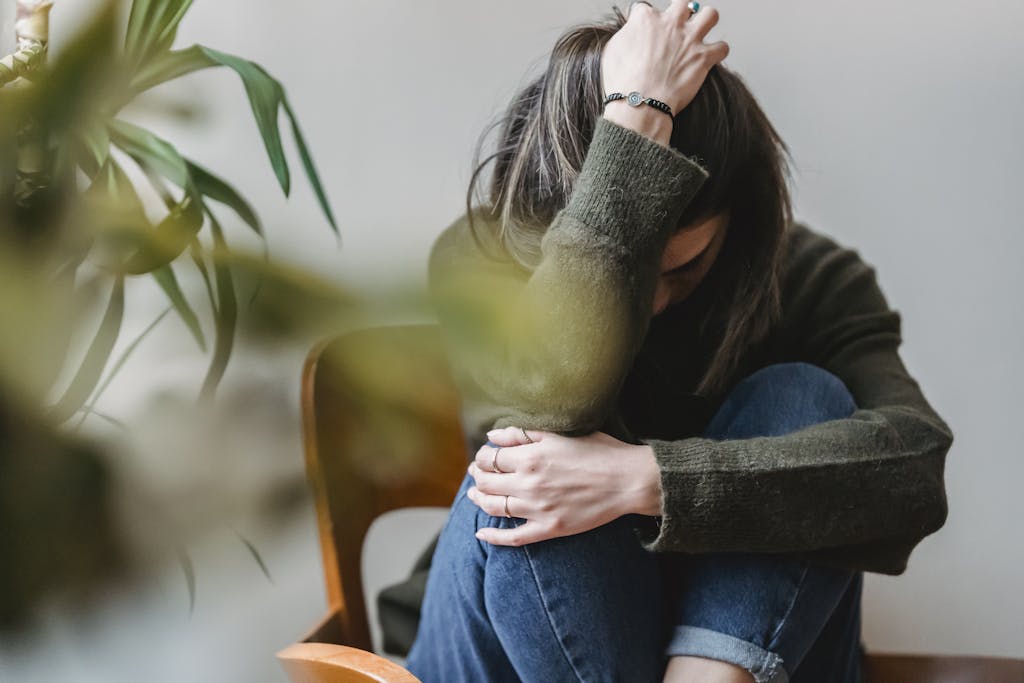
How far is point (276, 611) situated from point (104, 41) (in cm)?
22

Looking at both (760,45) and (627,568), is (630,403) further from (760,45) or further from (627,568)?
(760,45)

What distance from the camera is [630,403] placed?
2.94ft

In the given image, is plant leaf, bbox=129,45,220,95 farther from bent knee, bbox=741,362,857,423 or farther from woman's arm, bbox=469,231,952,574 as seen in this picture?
bent knee, bbox=741,362,857,423

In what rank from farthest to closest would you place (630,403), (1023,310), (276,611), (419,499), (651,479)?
1. (1023,310)
2. (419,499)
3. (630,403)
4. (651,479)
5. (276,611)

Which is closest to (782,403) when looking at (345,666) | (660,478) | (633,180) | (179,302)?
(660,478)

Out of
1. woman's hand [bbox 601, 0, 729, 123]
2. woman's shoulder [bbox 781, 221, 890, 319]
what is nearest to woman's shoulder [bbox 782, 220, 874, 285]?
woman's shoulder [bbox 781, 221, 890, 319]

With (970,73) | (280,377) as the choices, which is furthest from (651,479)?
(970,73)

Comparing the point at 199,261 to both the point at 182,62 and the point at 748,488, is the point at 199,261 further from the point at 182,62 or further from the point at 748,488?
the point at 748,488

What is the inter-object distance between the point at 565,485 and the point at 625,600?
11 centimetres

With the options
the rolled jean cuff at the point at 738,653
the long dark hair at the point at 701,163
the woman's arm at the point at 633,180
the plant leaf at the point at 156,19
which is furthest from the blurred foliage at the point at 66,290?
the rolled jean cuff at the point at 738,653

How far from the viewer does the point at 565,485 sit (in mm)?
702

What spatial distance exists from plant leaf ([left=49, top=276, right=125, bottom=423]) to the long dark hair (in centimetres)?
50

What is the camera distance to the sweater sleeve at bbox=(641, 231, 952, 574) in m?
0.71

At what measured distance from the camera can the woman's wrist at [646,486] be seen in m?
0.71
